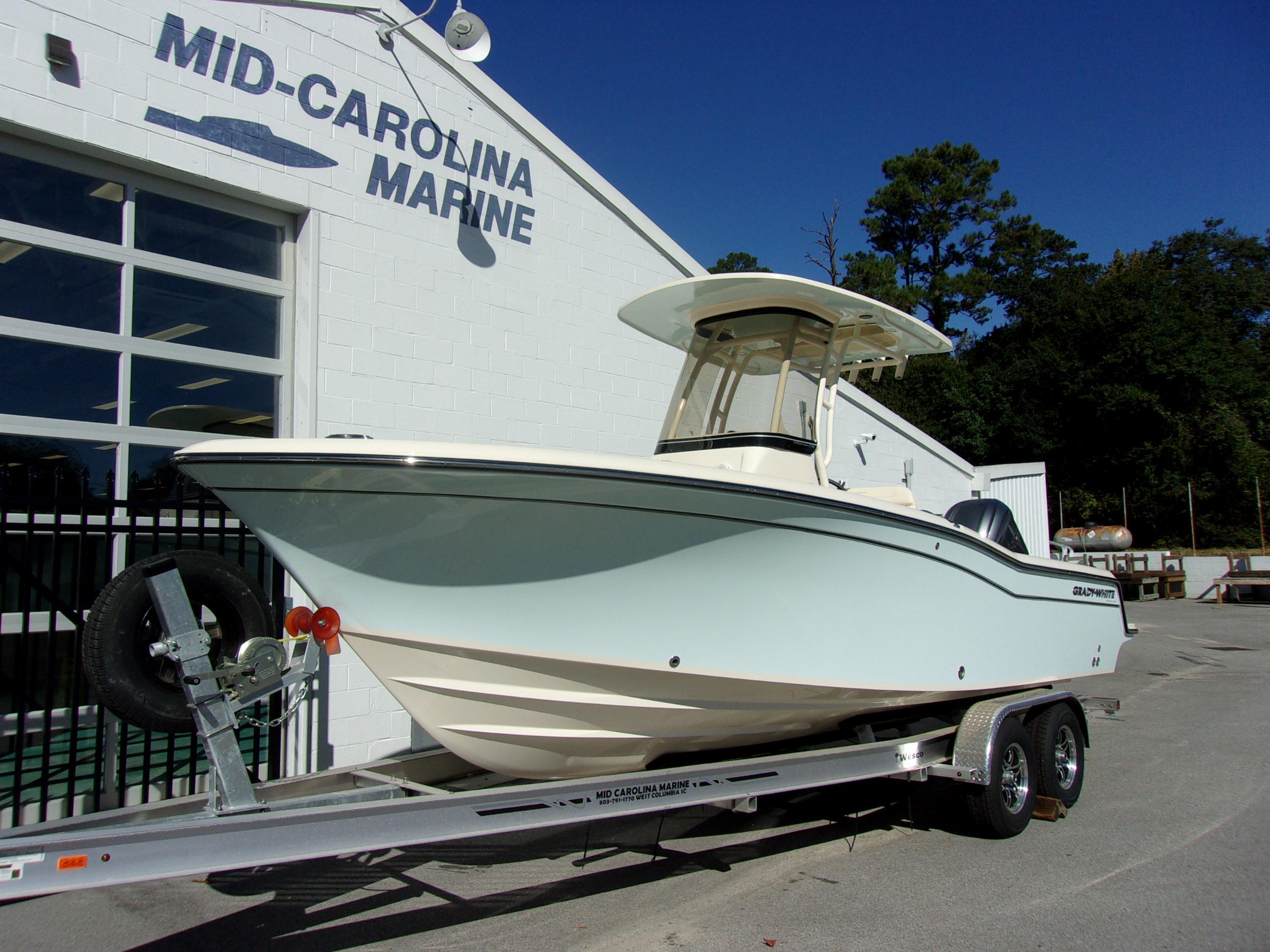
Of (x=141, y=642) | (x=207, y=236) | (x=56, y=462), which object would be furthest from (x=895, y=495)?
(x=56, y=462)

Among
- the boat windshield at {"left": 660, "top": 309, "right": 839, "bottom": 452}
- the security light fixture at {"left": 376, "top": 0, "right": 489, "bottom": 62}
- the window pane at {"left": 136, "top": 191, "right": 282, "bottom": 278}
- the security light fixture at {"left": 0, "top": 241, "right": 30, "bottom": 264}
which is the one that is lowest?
the boat windshield at {"left": 660, "top": 309, "right": 839, "bottom": 452}

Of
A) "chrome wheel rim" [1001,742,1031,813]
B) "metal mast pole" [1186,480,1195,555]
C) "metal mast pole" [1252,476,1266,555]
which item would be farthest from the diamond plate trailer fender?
"metal mast pole" [1252,476,1266,555]

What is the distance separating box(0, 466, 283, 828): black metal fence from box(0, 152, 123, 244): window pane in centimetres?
138

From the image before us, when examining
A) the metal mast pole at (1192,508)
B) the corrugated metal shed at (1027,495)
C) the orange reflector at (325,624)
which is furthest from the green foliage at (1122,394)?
the orange reflector at (325,624)

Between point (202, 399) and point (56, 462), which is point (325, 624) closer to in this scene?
point (56, 462)

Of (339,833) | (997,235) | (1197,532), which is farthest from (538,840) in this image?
(997,235)

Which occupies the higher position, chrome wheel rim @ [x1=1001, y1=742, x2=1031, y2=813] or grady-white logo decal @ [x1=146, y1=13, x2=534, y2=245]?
grady-white logo decal @ [x1=146, y1=13, x2=534, y2=245]

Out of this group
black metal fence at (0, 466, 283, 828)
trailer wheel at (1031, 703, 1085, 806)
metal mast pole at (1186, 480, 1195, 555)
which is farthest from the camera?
metal mast pole at (1186, 480, 1195, 555)

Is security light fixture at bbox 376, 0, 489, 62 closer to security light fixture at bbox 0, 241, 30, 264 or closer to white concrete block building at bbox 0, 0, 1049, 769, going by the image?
white concrete block building at bbox 0, 0, 1049, 769

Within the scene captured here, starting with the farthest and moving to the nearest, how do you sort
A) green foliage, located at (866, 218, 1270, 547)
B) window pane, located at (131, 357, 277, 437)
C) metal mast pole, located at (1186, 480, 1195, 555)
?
green foliage, located at (866, 218, 1270, 547)
metal mast pole, located at (1186, 480, 1195, 555)
window pane, located at (131, 357, 277, 437)

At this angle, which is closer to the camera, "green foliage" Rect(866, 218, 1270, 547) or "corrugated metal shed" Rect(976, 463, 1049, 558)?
"corrugated metal shed" Rect(976, 463, 1049, 558)

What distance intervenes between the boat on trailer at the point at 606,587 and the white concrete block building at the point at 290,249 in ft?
7.81

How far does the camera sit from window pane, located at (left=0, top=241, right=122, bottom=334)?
15.3 ft

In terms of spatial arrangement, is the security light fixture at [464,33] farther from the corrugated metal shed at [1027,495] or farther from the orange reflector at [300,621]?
the corrugated metal shed at [1027,495]
